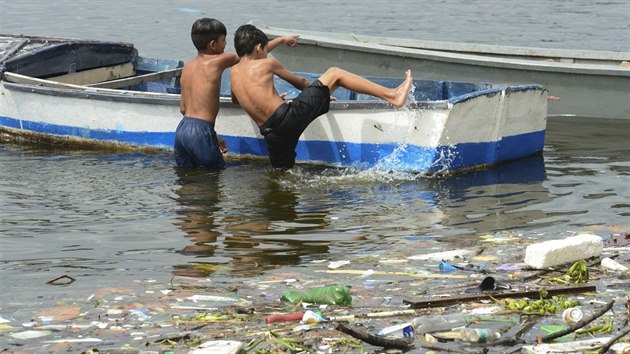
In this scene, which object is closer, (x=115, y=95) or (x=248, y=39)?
(x=248, y=39)

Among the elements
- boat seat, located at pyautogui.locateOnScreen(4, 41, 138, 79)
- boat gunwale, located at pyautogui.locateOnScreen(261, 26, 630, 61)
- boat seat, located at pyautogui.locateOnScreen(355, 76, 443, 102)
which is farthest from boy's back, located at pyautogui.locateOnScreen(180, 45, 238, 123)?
boat gunwale, located at pyautogui.locateOnScreen(261, 26, 630, 61)

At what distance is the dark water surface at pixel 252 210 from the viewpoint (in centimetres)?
762

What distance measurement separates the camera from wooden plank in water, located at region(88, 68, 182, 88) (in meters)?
12.7

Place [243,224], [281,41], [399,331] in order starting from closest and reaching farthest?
[399,331] < [243,224] < [281,41]

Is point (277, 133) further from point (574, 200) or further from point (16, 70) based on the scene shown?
point (16, 70)

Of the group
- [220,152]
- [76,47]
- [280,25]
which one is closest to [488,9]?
[280,25]

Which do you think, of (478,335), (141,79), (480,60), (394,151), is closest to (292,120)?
(394,151)

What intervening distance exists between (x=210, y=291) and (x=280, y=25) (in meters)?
18.5

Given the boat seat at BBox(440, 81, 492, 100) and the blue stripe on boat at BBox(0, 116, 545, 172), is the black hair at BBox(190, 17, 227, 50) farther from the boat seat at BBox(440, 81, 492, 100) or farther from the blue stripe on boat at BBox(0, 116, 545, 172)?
the boat seat at BBox(440, 81, 492, 100)

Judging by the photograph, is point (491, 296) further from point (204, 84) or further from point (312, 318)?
point (204, 84)

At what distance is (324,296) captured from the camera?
625 centimetres

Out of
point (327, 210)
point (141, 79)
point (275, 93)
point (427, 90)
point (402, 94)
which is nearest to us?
point (327, 210)

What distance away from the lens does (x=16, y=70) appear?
12.8m

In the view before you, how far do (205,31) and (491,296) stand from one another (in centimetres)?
537
